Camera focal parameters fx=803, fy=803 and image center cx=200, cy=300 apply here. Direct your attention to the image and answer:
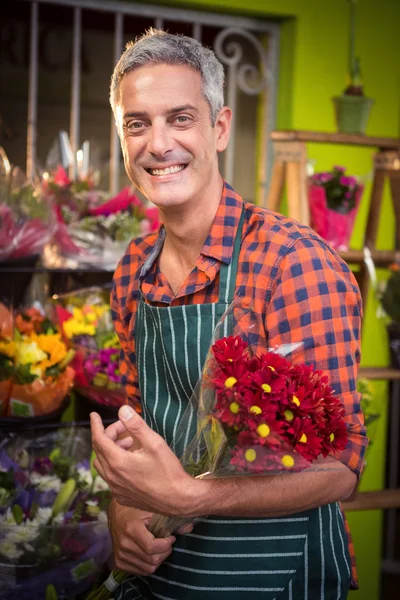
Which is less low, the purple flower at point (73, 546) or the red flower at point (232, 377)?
the red flower at point (232, 377)

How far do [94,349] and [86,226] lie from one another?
415 mm

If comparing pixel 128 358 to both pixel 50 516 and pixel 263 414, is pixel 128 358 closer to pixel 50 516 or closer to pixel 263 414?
pixel 50 516

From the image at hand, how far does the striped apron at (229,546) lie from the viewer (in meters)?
1.40

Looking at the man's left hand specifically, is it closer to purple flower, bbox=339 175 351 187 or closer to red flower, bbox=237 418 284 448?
red flower, bbox=237 418 284 448

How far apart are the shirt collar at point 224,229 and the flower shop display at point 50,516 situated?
3.20 feet

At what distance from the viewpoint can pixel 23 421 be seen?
7.64 ft

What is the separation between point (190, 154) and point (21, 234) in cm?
103

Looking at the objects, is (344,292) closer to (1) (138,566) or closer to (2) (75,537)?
(1) (138,566)

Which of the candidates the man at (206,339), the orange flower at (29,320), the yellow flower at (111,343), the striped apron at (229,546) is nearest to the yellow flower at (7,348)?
the orange flower at (29,320)

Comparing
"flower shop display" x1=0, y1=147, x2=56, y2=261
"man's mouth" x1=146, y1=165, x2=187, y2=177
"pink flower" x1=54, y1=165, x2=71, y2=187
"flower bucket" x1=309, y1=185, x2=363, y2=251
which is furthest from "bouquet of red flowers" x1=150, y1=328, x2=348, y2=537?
"flower bucket" x1=309, y1=185, x2=363, y2=251

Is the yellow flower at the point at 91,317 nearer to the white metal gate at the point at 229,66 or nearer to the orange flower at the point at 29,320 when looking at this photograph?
the orange flower at the point at 29,320

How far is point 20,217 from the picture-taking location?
7.91 ft

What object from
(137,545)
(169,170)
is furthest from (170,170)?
(137,545)

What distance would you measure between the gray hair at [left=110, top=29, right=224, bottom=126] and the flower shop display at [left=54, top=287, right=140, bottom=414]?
3.71ft
